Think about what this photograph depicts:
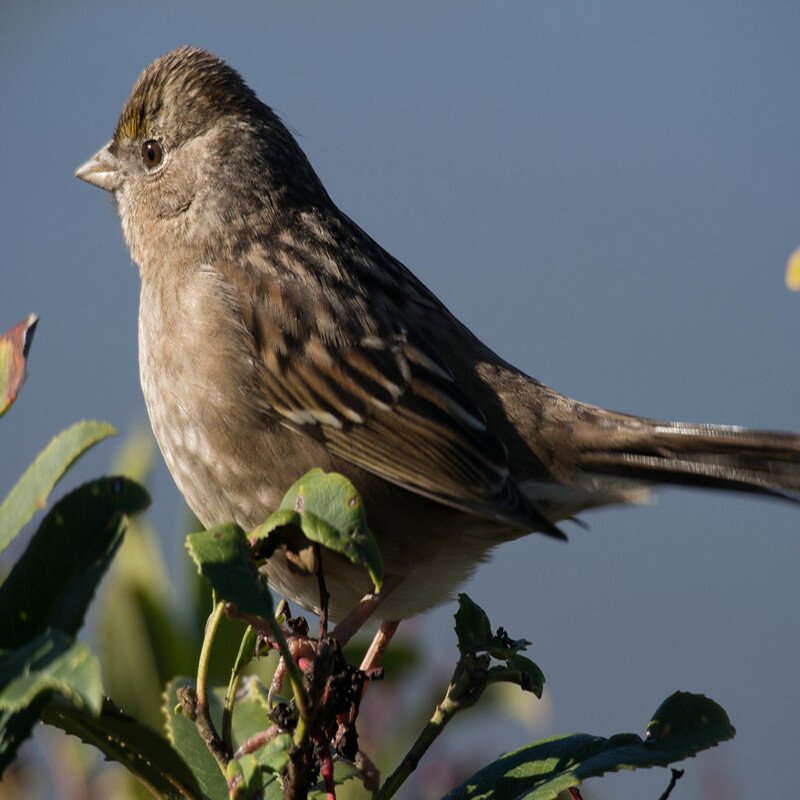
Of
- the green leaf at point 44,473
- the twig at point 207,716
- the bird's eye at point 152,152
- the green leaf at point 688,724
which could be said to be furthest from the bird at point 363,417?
the green leaf at point 44,473

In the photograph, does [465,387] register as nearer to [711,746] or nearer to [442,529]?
[442,529]

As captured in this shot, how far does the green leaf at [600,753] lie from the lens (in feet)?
4.55

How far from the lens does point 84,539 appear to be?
1.13m

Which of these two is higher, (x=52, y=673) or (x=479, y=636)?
(x=479, y=636)

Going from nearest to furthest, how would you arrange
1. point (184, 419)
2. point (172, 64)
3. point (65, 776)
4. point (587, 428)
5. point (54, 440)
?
1. point (54, 440)
2. point (65, 776)
3. point (184, 419)
4. point (587, 428)
5. point (172, 64)

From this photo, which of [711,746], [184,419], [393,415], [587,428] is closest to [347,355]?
[393,415]

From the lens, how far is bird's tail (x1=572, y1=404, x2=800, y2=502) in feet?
7.57

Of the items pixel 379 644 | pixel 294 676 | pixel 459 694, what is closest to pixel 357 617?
pixel 379 644

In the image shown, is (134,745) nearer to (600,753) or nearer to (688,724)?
(600,753)

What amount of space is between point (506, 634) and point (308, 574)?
→ 24.2 inches

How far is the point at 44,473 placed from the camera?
1215 mm

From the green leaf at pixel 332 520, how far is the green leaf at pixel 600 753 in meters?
0.36

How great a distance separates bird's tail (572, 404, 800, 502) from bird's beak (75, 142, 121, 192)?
130 centimetres

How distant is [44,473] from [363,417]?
126cm
